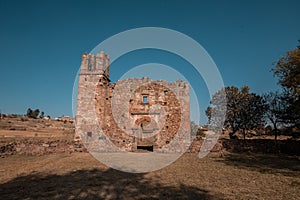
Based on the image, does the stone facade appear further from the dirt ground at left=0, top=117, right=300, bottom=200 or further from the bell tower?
the dirt ground at left=0, top=117, right=300, bottom=200

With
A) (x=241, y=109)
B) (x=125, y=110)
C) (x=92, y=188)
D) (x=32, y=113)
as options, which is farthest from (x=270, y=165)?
(x=32, y=113)

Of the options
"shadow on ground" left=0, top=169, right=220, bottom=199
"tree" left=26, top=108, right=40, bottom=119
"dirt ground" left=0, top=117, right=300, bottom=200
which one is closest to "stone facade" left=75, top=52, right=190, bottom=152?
"dirt ground" left=0, top=117, right=300, bottom=200

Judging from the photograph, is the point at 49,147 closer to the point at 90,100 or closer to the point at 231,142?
the point at 90,100

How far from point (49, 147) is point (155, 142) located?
8.19 meters

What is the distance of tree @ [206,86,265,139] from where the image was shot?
21922 mm

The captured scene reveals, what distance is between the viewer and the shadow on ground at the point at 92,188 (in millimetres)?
4926

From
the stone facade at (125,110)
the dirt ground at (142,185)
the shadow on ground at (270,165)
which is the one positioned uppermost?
the stone facade at (125,110)

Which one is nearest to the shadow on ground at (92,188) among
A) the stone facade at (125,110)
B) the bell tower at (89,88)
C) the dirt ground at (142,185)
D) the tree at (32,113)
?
the dirt ground at (142,185)

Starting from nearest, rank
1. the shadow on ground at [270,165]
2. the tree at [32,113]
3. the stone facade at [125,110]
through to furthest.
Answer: the shadow on ground at [270,165], the stone facade at [125,110], the tree at [32,113]

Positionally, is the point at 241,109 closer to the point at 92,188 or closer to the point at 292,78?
the point at 292,78

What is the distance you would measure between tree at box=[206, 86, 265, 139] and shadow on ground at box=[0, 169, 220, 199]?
19.1 metres

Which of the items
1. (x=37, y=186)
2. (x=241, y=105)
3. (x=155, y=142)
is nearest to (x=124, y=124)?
(x=155, y=142)

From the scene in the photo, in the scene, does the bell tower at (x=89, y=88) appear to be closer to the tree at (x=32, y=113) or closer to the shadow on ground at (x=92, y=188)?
the shadow on ground at (x=92, y=188)

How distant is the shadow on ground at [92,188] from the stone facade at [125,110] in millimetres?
8555
